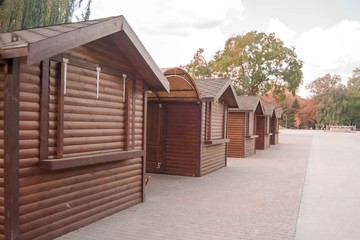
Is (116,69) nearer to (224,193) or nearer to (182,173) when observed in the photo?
(224,193)

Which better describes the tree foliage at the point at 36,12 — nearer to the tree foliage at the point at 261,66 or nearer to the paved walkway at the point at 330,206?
the paved walkway at the point at 330,206

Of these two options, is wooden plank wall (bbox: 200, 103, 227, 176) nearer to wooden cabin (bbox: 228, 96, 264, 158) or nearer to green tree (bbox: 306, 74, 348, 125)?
wooden cabin (bbox: 228, 96, 264, 158)

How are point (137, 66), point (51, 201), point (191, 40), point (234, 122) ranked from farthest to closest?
point (191, 40) → point (234, 122) → point (137, 66) → point (51, 201)

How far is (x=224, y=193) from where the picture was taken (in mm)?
8070

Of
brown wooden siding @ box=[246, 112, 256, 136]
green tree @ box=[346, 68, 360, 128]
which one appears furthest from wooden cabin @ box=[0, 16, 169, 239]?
green tree @ box=[346, 68, 360, 128]

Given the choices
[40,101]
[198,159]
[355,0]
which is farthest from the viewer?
[355,0]

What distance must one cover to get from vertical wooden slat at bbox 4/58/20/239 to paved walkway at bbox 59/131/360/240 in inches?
38.6

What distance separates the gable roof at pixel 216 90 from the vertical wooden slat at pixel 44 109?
608 centimetres

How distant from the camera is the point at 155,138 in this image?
1069 centimetres

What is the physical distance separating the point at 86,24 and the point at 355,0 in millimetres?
14119

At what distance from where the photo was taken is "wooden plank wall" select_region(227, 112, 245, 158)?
16.0m

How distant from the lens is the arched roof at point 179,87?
833 cm

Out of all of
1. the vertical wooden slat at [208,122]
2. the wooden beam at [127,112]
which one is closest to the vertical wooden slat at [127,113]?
the wooden beam at [127,112]

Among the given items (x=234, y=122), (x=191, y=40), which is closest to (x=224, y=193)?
(x=234, y=122)
